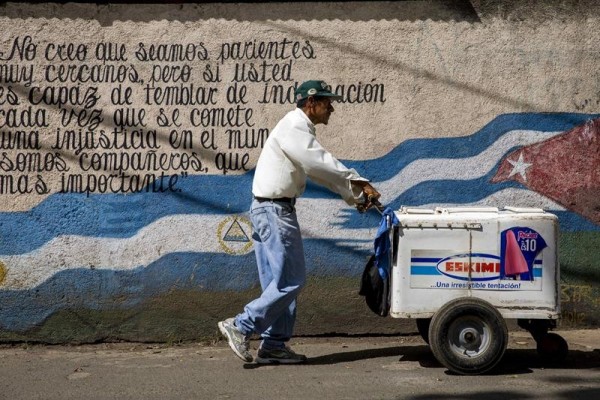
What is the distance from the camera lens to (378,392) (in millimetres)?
6176

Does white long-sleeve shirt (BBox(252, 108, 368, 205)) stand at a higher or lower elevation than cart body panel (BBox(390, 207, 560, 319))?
higher

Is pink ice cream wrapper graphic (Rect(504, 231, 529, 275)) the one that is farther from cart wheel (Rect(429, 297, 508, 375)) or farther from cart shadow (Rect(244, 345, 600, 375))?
cart shadow (Rect(244, 345, 600, 375))

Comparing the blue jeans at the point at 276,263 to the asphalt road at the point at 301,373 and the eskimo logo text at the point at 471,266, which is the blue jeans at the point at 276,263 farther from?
the eskimo logo text at the point at 471,266

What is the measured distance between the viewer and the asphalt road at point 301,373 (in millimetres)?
6199

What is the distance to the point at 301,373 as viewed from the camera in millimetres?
6727

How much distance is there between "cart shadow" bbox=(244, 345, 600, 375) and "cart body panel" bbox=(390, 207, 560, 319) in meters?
0.42

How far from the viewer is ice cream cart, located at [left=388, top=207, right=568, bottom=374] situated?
6.58m

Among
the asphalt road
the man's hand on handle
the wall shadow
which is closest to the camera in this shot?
the asphalt road

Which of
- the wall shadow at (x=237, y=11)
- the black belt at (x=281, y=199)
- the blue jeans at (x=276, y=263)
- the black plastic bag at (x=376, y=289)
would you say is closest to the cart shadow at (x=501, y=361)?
the blue jeans at (x=276, y=263)

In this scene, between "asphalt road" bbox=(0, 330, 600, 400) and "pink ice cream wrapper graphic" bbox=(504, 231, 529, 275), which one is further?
"pink ice cream wrapper graphic" bbox=(504, 231, 529, 275)

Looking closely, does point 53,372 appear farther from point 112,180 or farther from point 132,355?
point 112,180

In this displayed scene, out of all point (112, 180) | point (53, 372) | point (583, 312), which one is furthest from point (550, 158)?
point (53, 372)

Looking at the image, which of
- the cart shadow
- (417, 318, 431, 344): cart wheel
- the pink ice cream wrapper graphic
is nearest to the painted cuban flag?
the cart shadow

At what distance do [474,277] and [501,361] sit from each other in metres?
0.78
